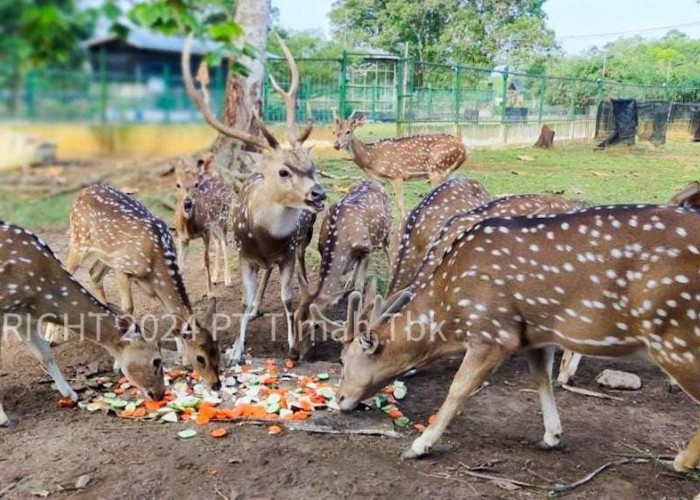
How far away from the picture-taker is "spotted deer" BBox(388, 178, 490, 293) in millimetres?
5430

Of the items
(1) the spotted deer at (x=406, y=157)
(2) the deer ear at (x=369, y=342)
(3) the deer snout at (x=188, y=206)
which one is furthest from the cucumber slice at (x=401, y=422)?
(1) the spotted deer at (x=406, y=157)

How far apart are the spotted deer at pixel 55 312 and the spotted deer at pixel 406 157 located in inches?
288

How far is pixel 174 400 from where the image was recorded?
14.2ft

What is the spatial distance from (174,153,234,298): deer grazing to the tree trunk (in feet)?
1.42

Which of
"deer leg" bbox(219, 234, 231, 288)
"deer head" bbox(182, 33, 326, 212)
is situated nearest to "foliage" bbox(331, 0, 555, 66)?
"deer leg" bbox(219, 234, 231, 288)

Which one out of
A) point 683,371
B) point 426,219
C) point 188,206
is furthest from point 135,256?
point 683,371

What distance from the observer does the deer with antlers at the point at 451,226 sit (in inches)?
203

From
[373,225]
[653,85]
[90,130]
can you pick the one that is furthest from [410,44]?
[90,130]

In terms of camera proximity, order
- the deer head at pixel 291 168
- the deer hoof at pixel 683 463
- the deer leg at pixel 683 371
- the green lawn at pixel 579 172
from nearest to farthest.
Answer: the deer leg at pixel 683 371
the deer hoof at pixel 683 463
the deer head at pixel 291 168
the green lawn at pixel 579 172

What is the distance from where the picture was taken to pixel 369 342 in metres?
3.98

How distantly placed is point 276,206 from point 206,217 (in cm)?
245

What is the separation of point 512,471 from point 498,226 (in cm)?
126

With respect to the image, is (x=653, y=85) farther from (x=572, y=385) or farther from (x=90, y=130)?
(x=90, y=130)

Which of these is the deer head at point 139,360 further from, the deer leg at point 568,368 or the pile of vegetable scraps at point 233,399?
the deer leg at point 568,368
